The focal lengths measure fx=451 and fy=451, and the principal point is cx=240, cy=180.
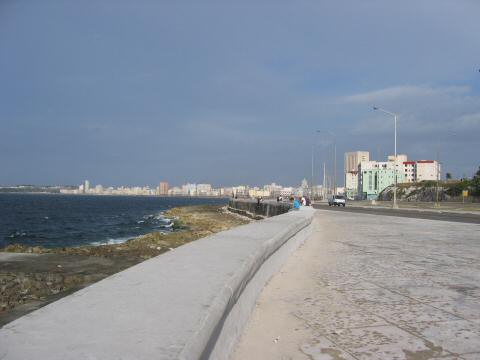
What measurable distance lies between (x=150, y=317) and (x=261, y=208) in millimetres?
46615

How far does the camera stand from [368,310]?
514cm

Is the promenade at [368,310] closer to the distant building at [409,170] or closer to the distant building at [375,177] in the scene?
the distant building at [375,177]

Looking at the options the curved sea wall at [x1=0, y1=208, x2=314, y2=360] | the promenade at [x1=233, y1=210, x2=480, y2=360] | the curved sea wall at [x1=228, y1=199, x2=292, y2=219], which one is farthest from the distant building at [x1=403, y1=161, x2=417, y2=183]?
the curved sea wall at [x1=0, y1=208, x2=314, y2=360]

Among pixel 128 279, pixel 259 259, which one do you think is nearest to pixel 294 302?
pixel 259 259

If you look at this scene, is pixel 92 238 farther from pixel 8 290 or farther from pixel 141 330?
pixel 141 330

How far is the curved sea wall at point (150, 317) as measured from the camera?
2387mm

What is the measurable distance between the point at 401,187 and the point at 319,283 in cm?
13395

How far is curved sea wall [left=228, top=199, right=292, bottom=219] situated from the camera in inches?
1372

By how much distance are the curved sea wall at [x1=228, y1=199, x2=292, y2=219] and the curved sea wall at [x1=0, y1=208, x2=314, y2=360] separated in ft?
87.0

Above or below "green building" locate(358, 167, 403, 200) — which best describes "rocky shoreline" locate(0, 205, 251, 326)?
below

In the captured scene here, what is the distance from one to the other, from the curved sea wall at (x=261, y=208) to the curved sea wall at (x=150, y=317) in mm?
26505

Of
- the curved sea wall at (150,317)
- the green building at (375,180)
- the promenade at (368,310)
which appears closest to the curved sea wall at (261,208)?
the promenade at (368,310)

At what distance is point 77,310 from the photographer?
3086 millimetres

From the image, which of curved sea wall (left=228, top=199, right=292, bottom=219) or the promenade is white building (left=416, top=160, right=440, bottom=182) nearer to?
curved sea wall (left=228, top=199, right=292, bottom=219)
